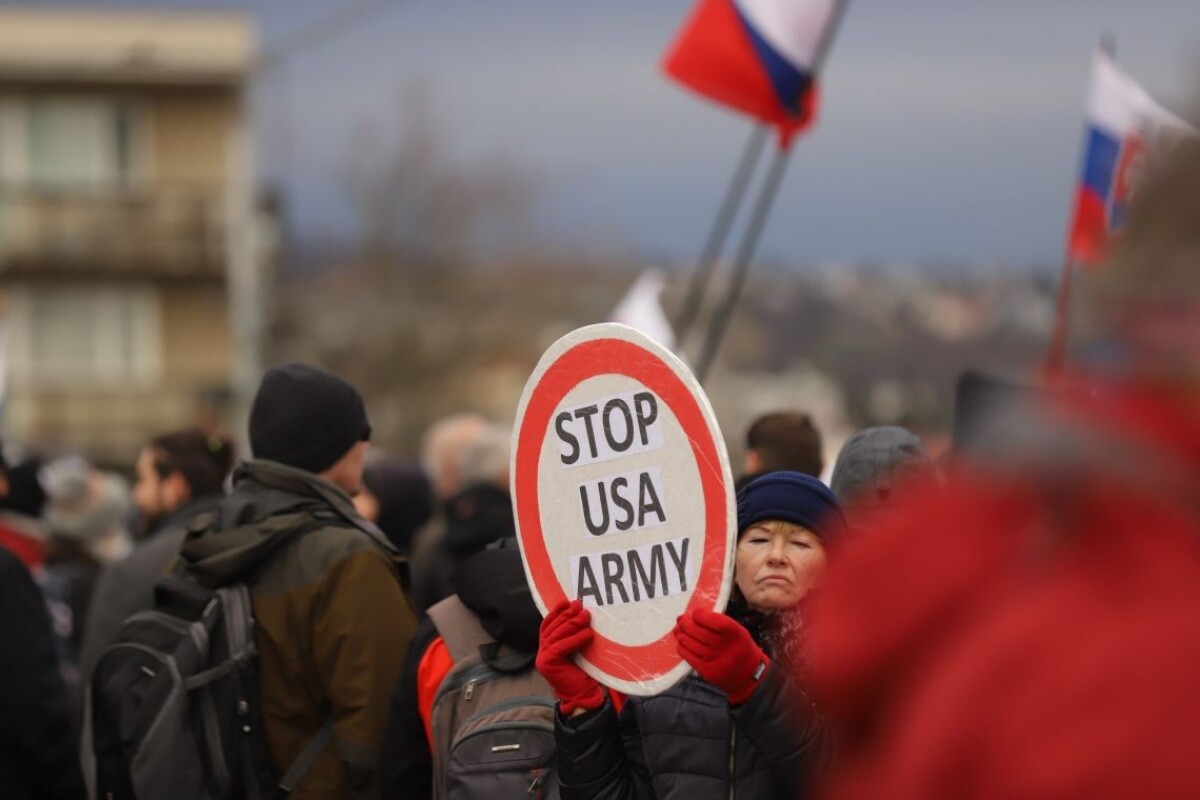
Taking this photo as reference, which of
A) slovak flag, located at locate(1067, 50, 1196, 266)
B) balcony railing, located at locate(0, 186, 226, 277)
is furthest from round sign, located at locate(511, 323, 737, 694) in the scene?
balcony railing, located at locate(0, 186, 226, 277)

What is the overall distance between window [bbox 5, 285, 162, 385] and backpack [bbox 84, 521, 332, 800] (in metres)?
35.6

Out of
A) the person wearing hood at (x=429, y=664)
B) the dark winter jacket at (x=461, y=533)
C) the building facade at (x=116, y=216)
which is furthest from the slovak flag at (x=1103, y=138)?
the building facade at (x=116, y=216)

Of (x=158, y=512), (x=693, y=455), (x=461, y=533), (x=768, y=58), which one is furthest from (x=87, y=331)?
(x=693, y=455)

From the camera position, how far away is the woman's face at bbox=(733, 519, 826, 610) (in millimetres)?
3379

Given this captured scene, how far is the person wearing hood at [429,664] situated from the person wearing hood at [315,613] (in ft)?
0.63

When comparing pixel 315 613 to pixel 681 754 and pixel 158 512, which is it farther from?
pixel 158 512

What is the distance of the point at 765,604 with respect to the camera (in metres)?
3.38

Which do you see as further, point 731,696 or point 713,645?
point 731,696

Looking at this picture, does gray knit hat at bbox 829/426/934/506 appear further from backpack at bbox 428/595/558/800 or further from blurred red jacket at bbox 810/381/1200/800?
blurred red jacket at bbox 810/381/1200/800

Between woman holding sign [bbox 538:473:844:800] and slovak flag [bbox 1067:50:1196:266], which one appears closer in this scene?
woman holding sign [bbox 538:473:844:800]

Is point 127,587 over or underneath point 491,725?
underneath

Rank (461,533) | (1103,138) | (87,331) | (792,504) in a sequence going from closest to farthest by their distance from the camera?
(792,504) < (461,533) < (1103,138) < (87,331)

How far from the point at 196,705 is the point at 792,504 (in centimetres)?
168

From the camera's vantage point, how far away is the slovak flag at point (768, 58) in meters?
7.55
